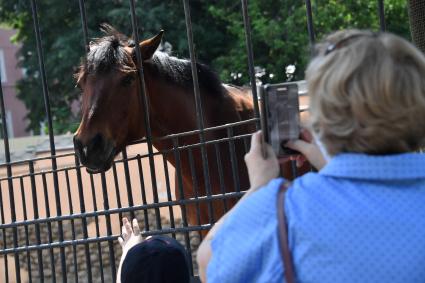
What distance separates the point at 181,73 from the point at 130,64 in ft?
1.96

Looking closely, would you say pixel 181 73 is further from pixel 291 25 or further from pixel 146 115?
pixel 291 25

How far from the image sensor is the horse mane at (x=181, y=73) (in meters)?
4.59

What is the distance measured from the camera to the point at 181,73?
4730 millimetres

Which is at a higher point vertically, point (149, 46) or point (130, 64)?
point (149, 46)

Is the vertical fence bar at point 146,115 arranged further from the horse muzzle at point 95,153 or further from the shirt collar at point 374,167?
the shirt collar at point 374,167

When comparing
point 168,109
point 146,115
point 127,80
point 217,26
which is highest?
point 217,26

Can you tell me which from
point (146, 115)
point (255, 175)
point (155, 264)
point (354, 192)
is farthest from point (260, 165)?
point (146, 115)

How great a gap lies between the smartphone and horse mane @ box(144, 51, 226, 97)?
2.63 metres

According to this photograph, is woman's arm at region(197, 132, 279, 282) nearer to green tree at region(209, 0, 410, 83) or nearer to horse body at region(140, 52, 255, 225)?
horse body at region(140, 52, 255, 225)

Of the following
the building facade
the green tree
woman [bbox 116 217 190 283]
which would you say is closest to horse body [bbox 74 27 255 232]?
woman [bbox 116 217 190 283]

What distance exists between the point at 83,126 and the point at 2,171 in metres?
8.33

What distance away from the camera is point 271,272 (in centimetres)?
154

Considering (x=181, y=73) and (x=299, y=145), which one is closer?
(x=299, y=145)

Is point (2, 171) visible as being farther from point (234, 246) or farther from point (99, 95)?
point (234, 246)
